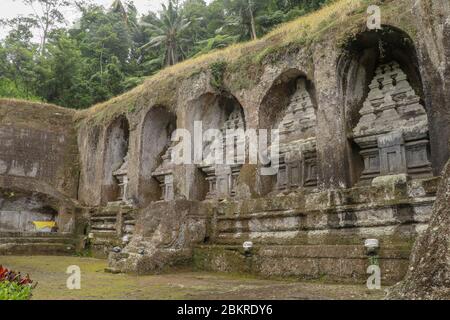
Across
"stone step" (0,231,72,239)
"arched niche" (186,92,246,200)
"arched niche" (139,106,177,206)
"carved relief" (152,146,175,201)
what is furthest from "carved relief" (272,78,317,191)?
"stone step" (0,231,72,239)

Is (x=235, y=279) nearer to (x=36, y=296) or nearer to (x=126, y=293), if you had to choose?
(x=126, y=293)

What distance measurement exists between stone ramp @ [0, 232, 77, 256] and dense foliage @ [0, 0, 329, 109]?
15.3m

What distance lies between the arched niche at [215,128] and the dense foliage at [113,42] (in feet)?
48.1

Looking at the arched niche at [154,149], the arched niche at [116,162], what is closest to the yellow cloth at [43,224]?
the arched niche at [116,162]

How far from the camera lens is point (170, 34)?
33.8m

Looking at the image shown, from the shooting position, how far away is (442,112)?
7453 millimetres

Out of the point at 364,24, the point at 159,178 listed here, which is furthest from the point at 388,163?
the point at 159,178

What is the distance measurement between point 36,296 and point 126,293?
3.52 feet

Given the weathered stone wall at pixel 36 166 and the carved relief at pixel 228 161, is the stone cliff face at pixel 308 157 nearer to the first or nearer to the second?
the carved relief at pixel 228 161

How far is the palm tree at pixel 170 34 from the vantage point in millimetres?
33656

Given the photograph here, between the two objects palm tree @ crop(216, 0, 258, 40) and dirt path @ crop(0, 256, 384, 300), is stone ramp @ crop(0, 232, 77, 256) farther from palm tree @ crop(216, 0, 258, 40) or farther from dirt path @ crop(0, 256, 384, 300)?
palm tree @ crop(216, 0, 258, 40)

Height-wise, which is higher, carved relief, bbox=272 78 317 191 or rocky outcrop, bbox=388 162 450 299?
carved relief, bbox=272 78 317 191

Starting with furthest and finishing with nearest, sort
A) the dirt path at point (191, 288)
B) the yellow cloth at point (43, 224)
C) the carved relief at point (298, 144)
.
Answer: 1. the yellow cloth at point (43, 224)
2. the carved relief at point (298, 144)
3. the dirt path at point (191, 288)

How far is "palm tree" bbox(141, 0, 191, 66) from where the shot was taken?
110 feet
